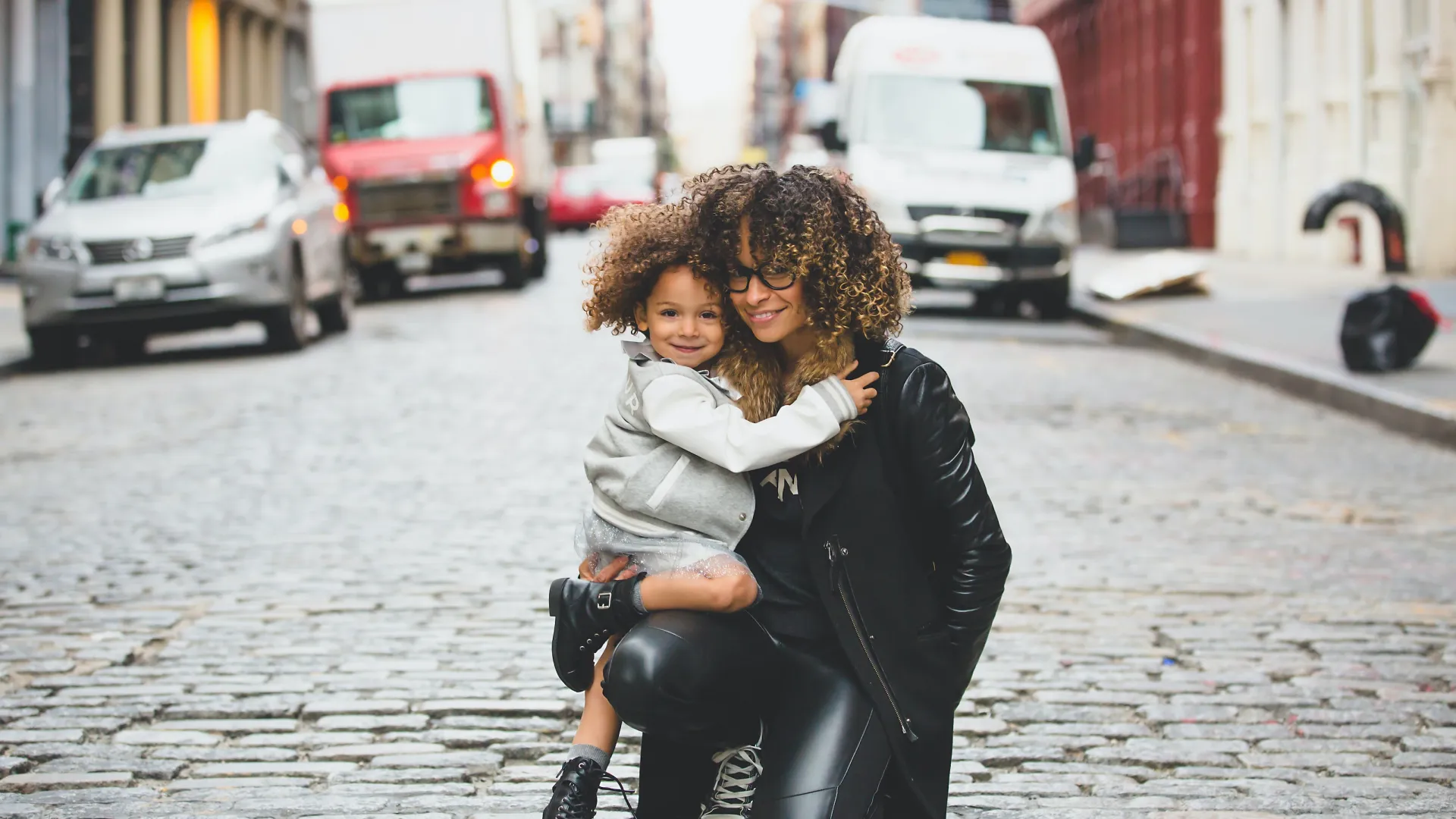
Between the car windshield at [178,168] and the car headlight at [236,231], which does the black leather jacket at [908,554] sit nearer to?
the car headlight at [236,231]

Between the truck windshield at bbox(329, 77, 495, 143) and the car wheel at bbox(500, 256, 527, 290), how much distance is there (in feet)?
5.08

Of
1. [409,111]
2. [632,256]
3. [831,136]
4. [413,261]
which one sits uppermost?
[409,111]

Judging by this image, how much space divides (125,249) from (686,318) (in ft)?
39.4

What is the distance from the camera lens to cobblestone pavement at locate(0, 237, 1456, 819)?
13.8 feet

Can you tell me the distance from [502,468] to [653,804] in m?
5.63

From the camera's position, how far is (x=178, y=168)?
15.4 metres

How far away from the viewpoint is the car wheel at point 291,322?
14969 mm

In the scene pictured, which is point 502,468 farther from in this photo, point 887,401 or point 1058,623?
point 887,401

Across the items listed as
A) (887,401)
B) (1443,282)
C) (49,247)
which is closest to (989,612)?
(887,401)

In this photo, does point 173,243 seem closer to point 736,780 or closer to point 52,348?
point 52,348

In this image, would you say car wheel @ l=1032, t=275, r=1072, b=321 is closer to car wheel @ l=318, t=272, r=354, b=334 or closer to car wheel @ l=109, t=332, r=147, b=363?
car wheel @ l=318, t=272, r=354, b=334

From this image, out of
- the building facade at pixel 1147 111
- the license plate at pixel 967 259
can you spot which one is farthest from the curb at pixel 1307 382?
the building facade at pixel 1147 111

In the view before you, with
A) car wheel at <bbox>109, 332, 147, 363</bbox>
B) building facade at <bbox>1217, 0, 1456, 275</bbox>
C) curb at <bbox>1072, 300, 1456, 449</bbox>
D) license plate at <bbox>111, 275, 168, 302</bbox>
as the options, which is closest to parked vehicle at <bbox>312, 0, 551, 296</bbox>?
car wheel at <bbox>109, 332, 147, 363</bbox>

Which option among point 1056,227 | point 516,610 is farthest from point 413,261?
point 516,610
